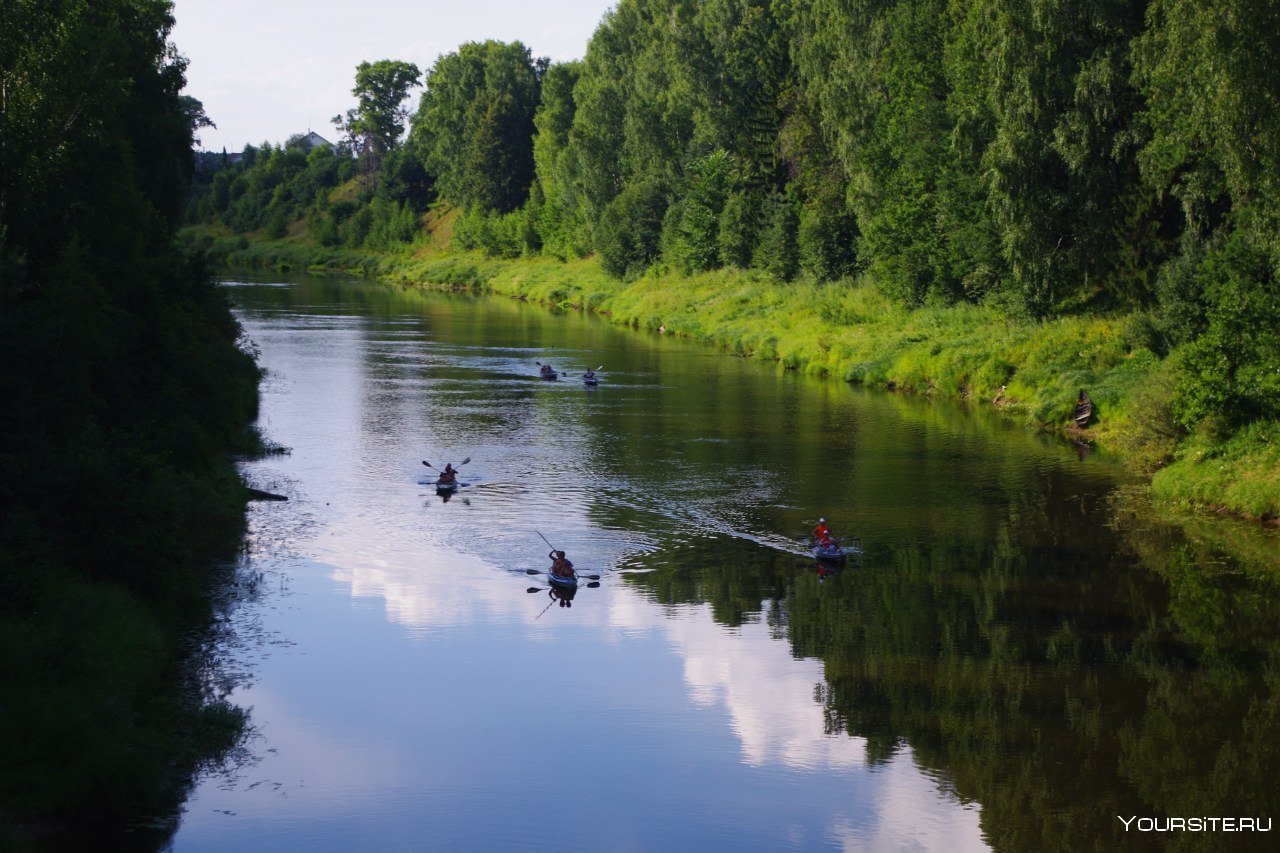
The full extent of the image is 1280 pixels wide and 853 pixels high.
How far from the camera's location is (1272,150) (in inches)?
1238

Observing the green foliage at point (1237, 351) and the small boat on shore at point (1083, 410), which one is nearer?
the green foliage at point (1237, 351)

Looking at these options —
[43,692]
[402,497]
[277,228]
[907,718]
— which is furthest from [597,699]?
[277,228]

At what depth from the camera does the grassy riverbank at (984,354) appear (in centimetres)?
3288

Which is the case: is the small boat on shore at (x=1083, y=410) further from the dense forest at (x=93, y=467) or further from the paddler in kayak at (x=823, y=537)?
the dense forest at (x=93, y=467)

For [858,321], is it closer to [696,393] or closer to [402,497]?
[696,393]

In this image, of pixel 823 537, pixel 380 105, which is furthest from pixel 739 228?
pixel 380 105

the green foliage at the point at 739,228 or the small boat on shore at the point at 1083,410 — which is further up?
the green foliage at the point at 739,228

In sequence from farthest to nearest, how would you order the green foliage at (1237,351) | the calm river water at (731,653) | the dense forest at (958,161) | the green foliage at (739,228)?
the green foliage at (739,228), the dense forest at (958,161), the green foliage at (1237,351), the calm river water at (731,653)

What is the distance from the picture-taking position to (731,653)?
23516 mm

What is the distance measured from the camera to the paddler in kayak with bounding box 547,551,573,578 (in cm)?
2673

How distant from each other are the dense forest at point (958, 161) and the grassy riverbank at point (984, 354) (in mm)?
596

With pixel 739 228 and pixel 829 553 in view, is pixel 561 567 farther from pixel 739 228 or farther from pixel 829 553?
pixel 739 228

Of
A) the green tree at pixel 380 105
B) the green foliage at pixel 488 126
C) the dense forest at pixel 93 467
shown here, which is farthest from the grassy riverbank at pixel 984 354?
the green tree at pixel 380 105

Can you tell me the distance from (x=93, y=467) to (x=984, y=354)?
1495 inches
